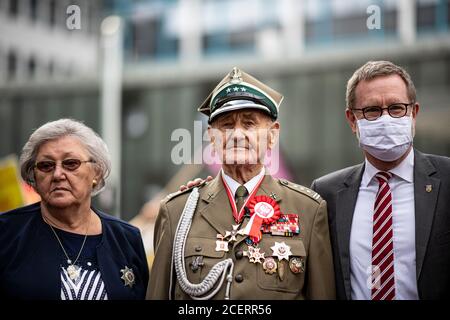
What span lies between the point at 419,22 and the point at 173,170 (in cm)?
642

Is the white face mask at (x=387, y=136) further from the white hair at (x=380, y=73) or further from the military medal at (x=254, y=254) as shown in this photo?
the military medal at (x=254, y=254)

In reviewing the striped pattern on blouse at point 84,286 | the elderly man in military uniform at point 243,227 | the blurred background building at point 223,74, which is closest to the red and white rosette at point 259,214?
the elderly man in military uniform at point 243,227

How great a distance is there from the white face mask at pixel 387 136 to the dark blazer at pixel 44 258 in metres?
1.44

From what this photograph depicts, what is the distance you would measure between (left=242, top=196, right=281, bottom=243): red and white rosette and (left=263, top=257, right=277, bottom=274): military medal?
0.40 feet

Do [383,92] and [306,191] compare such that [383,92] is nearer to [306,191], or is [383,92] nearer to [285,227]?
[306,191]

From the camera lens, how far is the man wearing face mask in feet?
11.7

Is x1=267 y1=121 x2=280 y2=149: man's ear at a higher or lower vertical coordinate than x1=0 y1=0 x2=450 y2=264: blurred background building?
lower

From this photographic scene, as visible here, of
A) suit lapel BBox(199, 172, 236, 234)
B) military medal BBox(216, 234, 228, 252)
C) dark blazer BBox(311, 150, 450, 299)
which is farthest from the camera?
suit lapel BBox(199, 172, 236, 234)

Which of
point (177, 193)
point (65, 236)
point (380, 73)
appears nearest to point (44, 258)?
point (65, 236)

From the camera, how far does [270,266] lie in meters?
3.58

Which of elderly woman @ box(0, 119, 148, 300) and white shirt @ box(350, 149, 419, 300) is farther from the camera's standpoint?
elderly woman @ box(0, 119, 148, 300)

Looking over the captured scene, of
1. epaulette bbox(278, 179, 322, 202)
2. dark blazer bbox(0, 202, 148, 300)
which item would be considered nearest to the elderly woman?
dark blazer bbox(0, 202, 148, 300)

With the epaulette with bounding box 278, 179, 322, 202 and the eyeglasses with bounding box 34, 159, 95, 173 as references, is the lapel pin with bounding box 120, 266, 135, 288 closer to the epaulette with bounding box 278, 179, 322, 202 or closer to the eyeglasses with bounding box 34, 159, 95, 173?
the eyeglasses with bounding box 34, 159, 95, 173

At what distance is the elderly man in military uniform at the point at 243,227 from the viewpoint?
3.57 meters
